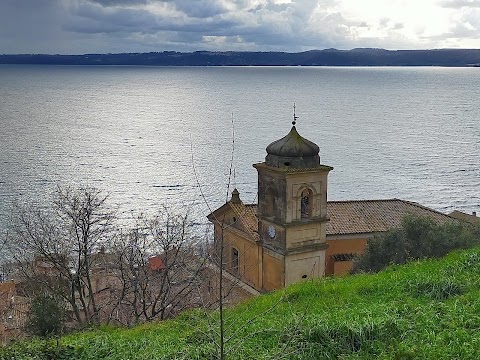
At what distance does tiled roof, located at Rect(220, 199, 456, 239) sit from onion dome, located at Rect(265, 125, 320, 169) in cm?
354

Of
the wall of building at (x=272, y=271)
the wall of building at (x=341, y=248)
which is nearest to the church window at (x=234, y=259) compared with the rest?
the wall of building at (x=272, y=271)

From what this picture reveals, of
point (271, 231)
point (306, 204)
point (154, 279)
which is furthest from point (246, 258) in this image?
point (154, 279)

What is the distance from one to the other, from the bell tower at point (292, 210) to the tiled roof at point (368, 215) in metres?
3.35

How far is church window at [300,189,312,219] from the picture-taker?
22.0 meters

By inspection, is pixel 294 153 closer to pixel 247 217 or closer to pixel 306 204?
pixel 306 204

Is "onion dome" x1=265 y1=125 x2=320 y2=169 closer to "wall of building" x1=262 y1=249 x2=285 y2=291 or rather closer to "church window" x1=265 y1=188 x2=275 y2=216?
"church window" x1=265 y1=188 x2=275 y2=216

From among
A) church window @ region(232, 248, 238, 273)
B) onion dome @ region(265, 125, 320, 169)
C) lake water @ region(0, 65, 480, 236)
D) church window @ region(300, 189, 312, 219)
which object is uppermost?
onion dome @ region(265, 125, 320, 169)

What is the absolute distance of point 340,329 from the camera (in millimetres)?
9719

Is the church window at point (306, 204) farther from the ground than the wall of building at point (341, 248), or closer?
farther from the ground

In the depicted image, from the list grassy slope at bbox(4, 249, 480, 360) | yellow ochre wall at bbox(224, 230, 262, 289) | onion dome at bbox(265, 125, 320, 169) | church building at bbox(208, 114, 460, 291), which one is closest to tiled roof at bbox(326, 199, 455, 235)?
church building at bbox(208, 114, 460, 291)

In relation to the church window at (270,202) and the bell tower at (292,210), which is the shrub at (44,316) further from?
the church window at (270,202)

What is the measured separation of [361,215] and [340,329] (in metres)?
17.9

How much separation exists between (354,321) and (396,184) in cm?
4929

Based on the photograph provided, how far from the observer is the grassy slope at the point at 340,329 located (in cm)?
908
